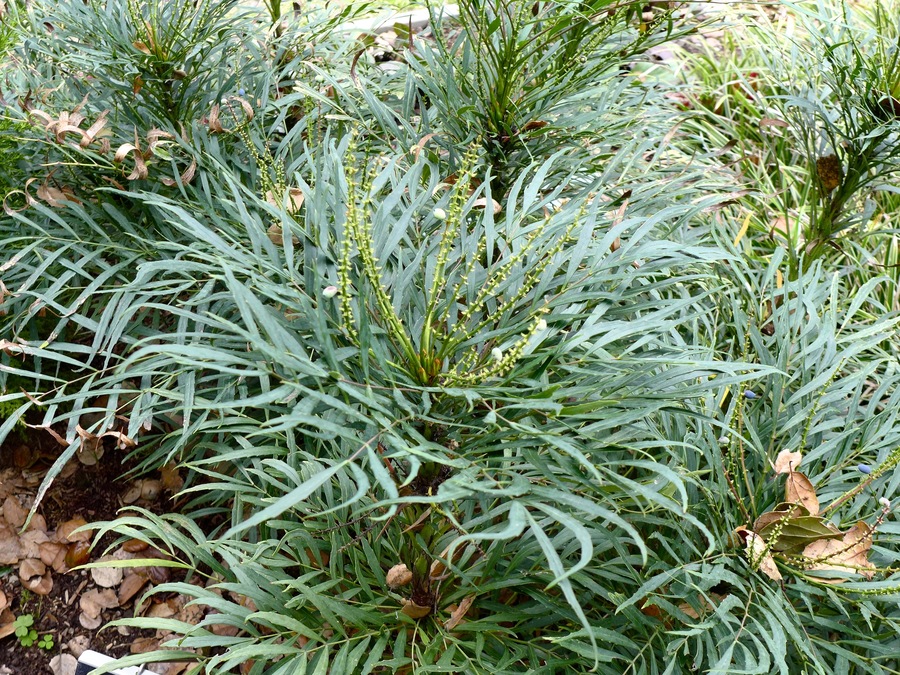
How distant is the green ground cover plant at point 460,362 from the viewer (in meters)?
0.63

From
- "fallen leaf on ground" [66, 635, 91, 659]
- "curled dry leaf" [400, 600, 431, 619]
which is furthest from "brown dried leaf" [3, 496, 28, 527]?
"curled dry leaf" [400, 600, 431, 619]

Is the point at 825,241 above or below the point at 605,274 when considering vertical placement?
below

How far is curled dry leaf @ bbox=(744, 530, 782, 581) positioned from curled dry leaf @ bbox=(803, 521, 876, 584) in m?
0.04

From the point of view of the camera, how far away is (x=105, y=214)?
1119 mm

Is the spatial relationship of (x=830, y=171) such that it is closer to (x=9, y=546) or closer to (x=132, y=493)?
(x=132, y=493)

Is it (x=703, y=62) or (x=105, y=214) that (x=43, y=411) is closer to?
(x=105, y=214)

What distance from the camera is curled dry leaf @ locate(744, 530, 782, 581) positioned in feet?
2.42

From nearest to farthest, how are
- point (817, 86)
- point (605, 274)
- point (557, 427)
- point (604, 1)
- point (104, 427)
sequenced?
point (557, 427), point (605, 274), point (104, 427), point (604, 1), point (817, 86)

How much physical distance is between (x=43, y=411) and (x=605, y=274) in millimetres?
953

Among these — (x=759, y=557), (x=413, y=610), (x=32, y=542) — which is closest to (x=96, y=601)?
(x=32, y=542)

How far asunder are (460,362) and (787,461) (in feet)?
1.32

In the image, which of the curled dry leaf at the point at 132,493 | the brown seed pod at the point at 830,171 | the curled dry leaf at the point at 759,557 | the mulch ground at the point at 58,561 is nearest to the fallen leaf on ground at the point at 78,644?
the mulch ground at the point at 58,561

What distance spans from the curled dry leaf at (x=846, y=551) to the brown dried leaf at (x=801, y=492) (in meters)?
0.03

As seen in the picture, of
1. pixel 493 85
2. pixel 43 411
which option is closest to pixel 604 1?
pixel 493 85
